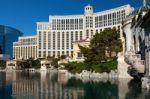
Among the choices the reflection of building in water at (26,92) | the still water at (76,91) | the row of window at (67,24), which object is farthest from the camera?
the row of window at (67,24)

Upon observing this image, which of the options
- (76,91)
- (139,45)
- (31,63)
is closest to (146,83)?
(76,91)

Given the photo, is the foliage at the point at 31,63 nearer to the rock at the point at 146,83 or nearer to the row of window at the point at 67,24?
the row of window at the point at 67,24

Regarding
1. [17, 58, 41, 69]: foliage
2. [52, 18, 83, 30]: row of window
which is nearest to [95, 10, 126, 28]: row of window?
[52, 18, 83, 30]: row of window

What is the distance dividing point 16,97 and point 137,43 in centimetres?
2579

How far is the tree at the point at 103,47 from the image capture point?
70688mm

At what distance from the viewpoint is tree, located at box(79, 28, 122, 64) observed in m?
70.7

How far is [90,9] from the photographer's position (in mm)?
190000

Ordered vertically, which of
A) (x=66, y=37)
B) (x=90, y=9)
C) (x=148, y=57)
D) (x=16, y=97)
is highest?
(x=90, y=9)

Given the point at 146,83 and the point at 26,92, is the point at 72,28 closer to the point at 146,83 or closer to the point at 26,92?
the point at 26,92

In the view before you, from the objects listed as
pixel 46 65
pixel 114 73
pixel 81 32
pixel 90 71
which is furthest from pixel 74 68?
pixel 81 32

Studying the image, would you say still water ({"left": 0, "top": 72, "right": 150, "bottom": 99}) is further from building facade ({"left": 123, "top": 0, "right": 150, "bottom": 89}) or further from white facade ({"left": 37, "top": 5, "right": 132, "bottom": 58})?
white facade ({"left": 37, "top": 5, "right": 132, "bottom": 58})

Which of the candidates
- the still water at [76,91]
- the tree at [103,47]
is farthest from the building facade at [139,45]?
the tree at [103,47]

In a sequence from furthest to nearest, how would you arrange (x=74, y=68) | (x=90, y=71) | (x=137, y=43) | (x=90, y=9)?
(x=90, y=9) < (x=74, y=68) < (x=90, y=71) < (x=137, y=43)

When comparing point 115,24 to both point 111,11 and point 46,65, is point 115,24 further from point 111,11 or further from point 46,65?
point 46,65
